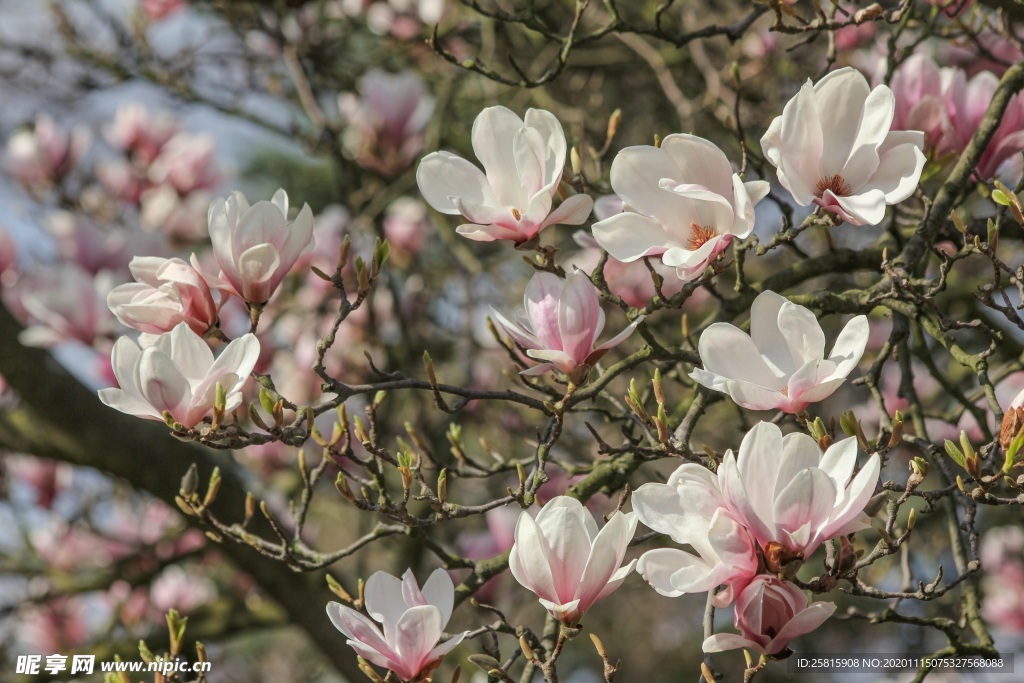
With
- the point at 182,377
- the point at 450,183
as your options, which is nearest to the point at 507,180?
the point at 450,183

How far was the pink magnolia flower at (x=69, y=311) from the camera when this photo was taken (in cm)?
225

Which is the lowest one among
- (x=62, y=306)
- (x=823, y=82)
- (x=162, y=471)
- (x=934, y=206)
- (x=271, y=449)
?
(x=271, y=449)

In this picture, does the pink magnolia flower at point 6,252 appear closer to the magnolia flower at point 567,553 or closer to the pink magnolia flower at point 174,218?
the pink magnolia flower at point 174,218

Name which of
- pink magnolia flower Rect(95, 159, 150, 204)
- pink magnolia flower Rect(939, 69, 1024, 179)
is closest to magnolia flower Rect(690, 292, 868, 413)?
pink magnolia flower Rect(939, 69, 1024, 179)

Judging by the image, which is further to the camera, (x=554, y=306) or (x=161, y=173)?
(x=161, y=173)

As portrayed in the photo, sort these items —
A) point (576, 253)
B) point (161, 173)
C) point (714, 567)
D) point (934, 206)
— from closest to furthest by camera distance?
point (714, 567) → point (934, 206) → point (576, 253) → point (161, 173)

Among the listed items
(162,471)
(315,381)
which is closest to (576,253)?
(315,381)

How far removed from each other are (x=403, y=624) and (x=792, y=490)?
459 mm

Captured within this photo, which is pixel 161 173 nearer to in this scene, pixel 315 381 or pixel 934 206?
pixel 315 381

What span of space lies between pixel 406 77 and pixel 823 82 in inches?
79.2

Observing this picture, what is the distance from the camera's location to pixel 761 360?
Result: 1155 millimetres

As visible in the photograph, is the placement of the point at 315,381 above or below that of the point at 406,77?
below

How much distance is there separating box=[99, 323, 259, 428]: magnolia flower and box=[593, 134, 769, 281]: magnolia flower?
0.48 metres

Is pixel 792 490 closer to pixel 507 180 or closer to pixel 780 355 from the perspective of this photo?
pixel 780 355
